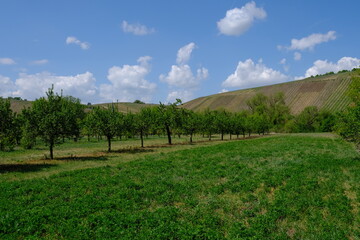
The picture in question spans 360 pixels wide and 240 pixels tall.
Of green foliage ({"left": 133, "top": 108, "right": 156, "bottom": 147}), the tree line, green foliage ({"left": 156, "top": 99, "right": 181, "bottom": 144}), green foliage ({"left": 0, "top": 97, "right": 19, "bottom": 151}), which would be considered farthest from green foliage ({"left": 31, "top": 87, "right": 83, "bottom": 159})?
green foliage ({"left": 156, "top": 99, "right": 181, "bottom": 144})

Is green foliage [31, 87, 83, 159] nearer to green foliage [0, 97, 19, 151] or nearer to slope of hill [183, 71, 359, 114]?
green foliage [0, 97, 19, 151]

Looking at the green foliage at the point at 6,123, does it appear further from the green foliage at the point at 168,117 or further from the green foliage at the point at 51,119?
the green foliage at the point at 168,117

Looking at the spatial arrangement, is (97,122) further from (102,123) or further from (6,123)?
(6,123)

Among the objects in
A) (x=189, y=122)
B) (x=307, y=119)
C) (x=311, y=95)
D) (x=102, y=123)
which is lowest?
(x=307, y=119)

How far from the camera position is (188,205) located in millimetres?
12930

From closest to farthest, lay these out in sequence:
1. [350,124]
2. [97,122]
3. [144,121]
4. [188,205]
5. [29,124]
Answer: [188,205], [350,124], [29,124], [97,122], [144,121]

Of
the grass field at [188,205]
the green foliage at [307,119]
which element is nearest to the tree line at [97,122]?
the grass field at [188,205]

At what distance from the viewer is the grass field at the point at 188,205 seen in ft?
32.3

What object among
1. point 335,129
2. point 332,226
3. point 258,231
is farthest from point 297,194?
point 335,129

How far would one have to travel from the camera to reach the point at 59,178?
19234 mm

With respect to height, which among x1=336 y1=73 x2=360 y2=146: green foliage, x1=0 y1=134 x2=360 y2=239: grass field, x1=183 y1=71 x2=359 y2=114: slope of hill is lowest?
x1=0 y1=134 x2=360 y2=239: grass field

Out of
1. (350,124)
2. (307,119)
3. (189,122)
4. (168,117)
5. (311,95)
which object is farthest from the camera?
(311,95)

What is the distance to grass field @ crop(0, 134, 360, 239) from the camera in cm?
985

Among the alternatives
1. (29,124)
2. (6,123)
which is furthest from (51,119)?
(6,123)
